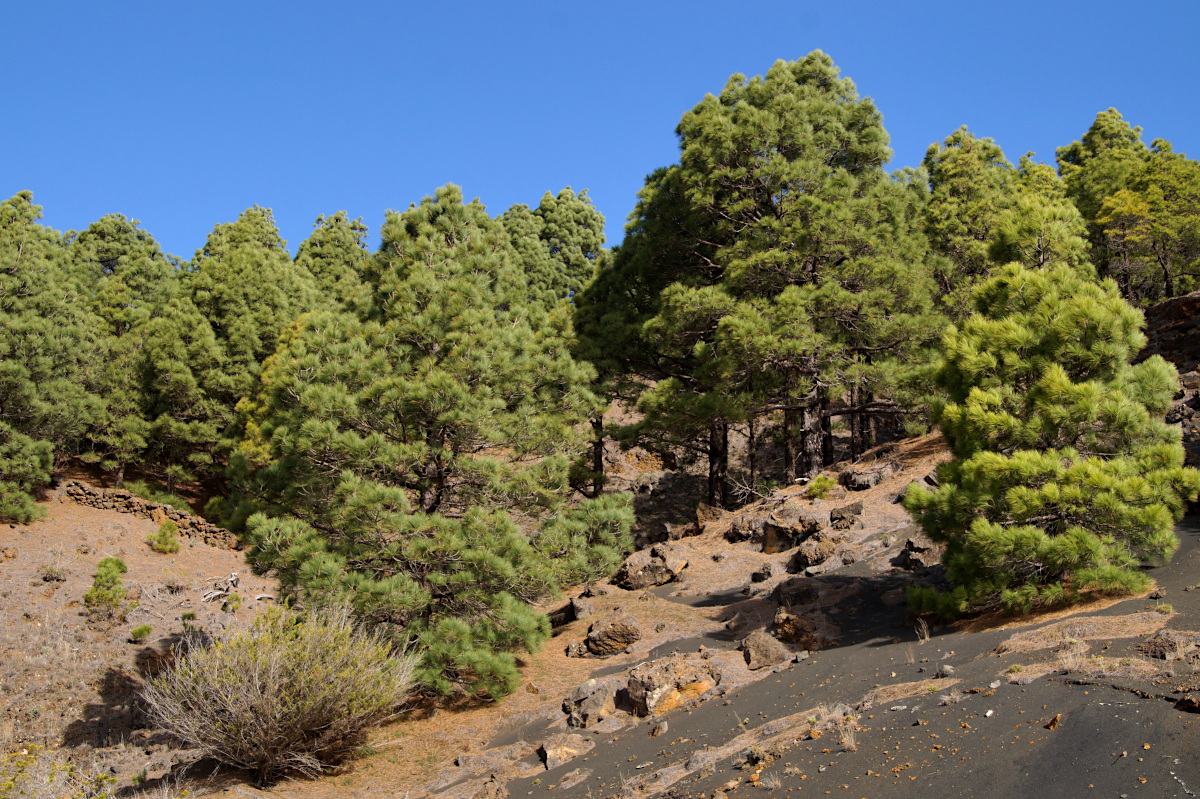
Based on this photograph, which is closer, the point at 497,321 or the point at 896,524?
the point at 497,321

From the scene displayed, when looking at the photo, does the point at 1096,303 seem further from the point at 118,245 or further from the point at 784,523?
the point at 118,245

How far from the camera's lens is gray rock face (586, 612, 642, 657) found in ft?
35.4

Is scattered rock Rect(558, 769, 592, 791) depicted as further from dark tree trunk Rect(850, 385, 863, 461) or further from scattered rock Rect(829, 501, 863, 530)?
dark tree trunk Rect(850, 385, 863, 461)

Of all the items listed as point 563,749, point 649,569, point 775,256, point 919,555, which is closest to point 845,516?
point 919,555

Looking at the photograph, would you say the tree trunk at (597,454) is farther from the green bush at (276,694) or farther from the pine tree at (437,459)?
the green bush at (276,694)

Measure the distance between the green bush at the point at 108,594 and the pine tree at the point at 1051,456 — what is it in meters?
14.8

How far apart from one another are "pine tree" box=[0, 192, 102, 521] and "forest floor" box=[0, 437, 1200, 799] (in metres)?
4.63

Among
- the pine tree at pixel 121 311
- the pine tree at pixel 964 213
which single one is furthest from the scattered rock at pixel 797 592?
the pine tree at pixel 121 311

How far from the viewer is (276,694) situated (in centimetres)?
697

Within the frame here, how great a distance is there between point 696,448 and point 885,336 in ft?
16.8

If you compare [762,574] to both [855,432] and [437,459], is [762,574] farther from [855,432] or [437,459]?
[855,432]

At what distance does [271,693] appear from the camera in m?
6.91

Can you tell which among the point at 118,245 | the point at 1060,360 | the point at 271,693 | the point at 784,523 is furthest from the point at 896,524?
the point at 118,245

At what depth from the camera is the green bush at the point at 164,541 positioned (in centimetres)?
1947
